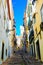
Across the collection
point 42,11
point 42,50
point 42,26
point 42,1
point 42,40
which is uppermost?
point 42,1

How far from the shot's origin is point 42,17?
15250 mm

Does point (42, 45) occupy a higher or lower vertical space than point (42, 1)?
lower

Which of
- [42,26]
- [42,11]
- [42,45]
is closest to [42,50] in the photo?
[42,45]

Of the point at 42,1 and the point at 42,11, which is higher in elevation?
the point at 42,1

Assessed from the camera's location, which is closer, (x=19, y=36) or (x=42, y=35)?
(x=42, y=35)

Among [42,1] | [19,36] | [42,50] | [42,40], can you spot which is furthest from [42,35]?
[19,36]

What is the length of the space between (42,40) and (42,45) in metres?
0.49

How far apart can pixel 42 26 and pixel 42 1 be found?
267 cm

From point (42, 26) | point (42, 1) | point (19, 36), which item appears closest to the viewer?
point (42, 26)

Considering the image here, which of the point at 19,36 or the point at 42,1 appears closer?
the point at 42,1

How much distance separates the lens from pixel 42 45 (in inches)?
633

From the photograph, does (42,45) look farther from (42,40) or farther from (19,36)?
(19,36)

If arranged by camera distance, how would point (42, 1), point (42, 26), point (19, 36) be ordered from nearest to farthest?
1. point (42, 26)
2. point (42, 1)
3. point (19, 36)

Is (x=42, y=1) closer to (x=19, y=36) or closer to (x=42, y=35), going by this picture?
(x=42, y=35)
